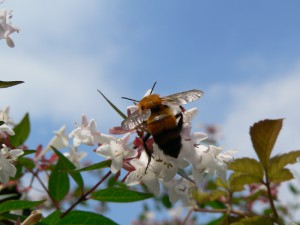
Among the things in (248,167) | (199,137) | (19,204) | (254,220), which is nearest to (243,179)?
(248,167)

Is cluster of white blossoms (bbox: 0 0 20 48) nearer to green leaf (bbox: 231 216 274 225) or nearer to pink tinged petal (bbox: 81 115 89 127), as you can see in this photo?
pink tinged petal (bbox: 81 115 89 127)

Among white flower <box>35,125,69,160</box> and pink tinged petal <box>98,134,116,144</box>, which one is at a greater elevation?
white flower <box>35,125,69,160</box>

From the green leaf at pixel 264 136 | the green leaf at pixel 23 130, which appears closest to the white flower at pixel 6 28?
the green leaf at pixel 264 136

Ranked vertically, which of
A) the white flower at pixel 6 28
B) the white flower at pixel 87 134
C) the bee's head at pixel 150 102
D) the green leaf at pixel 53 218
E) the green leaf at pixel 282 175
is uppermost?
the white flower at pixel 6 28

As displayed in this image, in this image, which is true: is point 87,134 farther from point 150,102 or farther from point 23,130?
point 23,130

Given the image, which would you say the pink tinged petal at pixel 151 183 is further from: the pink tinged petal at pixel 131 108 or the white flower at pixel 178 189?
the pink tinged petal at pixel 131 108

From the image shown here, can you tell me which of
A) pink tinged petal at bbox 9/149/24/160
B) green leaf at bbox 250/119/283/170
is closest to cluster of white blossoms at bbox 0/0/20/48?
pink tinged petal at bbox 9/149/24/160

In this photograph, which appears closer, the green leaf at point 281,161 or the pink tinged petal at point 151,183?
the pink tinged petal at point 151,183

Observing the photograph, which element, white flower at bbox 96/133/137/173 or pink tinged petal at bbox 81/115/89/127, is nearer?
white flower at bbox 96/133/137/173
